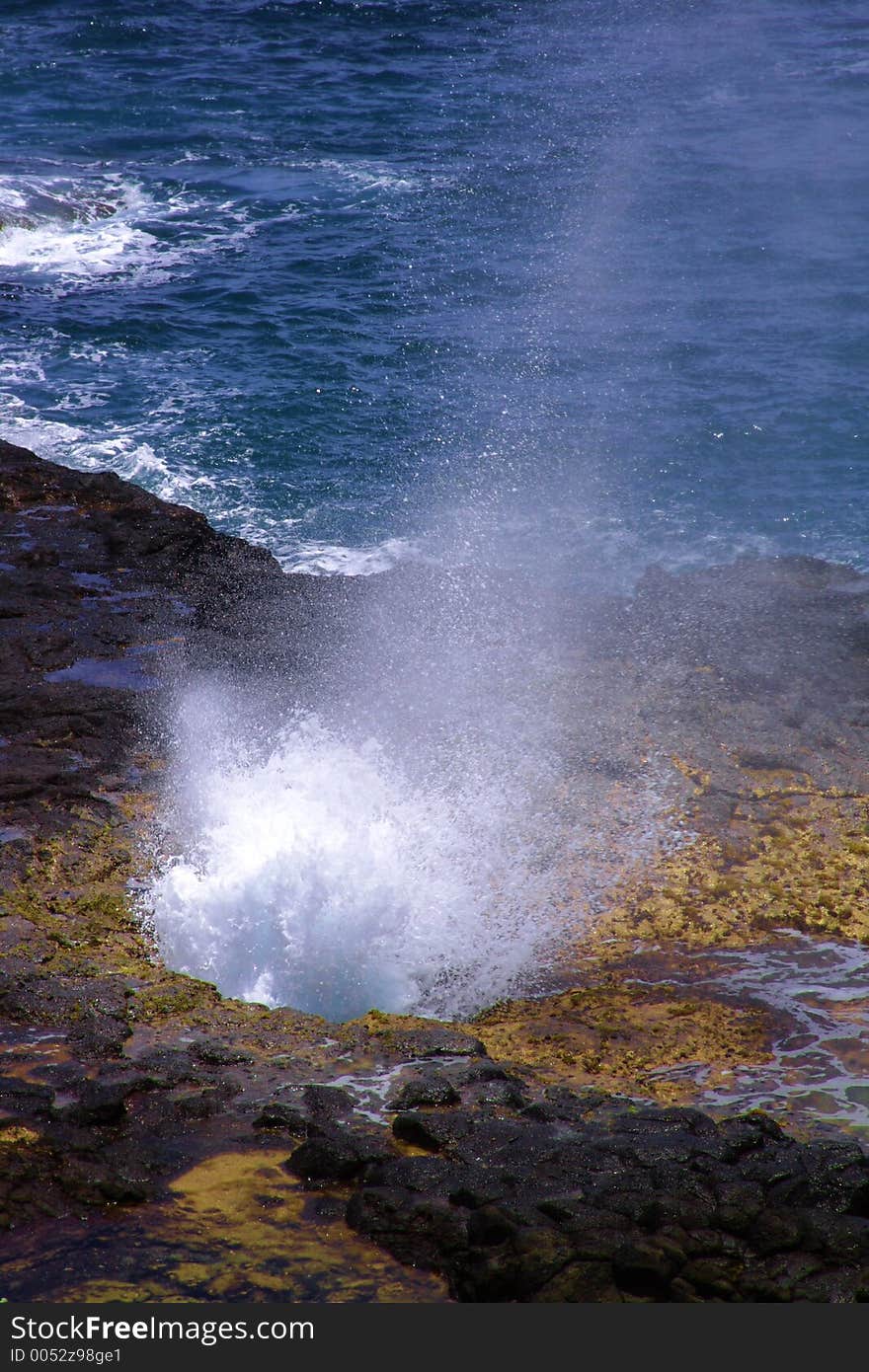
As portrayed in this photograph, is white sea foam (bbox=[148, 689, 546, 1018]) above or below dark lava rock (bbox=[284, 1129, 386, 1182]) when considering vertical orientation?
below

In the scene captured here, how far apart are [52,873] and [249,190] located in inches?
915

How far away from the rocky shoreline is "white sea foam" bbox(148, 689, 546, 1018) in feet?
1.56

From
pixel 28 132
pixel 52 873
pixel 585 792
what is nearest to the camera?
pixel 52 873

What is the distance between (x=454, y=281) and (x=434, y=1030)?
759 inches

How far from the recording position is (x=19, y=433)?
18984 mm

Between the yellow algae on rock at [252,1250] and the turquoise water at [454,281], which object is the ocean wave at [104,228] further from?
the yellow algae on rock at [252,1250]

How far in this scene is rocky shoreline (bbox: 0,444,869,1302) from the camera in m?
5.95

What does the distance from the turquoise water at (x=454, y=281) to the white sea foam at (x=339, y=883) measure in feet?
17.2

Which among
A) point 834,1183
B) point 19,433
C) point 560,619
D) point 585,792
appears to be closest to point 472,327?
point 19,433

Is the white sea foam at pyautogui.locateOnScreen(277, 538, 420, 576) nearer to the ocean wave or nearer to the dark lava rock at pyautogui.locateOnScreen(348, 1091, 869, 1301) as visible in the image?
the dark lava rock at pyautogui.locateOnScreen(348, 1091, 869, 1301)

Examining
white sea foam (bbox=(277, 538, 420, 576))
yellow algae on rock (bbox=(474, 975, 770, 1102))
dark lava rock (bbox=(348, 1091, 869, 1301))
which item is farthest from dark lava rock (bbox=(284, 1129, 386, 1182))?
white sea foam (bbox=(277, 538, 420, 576))

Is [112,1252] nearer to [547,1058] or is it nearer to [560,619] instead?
[547,1058]

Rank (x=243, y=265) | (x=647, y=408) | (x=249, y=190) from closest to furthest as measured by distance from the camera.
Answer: (x=647, y=408), (x=243, y=265), (x=249, y=190)

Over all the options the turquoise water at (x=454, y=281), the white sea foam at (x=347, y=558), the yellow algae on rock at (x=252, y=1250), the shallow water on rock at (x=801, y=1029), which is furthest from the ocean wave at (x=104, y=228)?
the yellow algae on rock at (x=252, y=1250)
